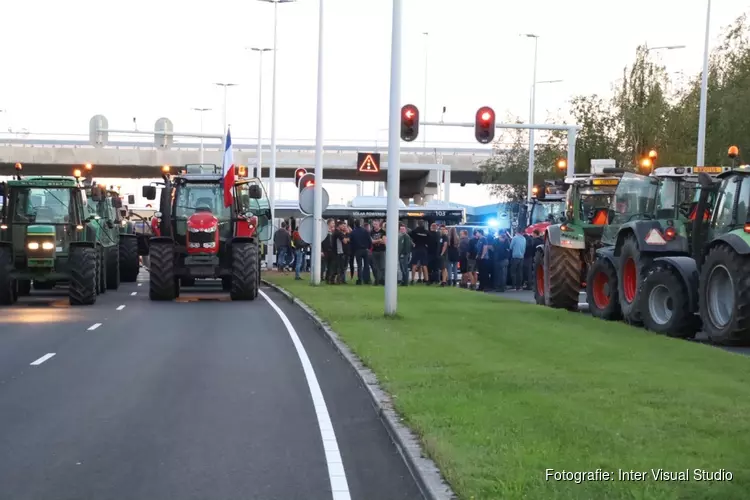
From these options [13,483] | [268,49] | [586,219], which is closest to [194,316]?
[586,219]

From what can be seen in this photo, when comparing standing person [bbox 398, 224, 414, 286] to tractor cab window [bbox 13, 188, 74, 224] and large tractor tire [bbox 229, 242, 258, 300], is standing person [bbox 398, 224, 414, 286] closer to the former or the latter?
large tractor tire [bbox 229, 242, 258, 300]

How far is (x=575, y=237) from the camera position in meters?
26.1

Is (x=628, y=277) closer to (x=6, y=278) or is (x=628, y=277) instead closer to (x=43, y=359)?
(x=43, y=359)

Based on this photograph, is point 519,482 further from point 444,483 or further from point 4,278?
point 4,278

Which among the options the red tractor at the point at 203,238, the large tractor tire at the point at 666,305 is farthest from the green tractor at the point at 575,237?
the red tractor at the point at 203,238

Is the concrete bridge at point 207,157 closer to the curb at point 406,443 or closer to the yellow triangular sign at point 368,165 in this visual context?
the yellow triangular sign at point 368,165

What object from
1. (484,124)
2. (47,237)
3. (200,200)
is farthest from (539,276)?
(47,237)

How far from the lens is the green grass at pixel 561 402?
331 inches

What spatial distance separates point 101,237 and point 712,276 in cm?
1995

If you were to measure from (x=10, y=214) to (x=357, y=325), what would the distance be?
38.0 ft

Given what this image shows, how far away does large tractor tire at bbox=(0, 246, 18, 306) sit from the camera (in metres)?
27.4

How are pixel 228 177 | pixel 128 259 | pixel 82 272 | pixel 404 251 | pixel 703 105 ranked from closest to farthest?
1. pixel 82 272
2. pixel 228 177
3. pixel 703 105
4. pixel 404 251
5. pixel 128 259

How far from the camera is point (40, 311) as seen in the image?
26344 mm

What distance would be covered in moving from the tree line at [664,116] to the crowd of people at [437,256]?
6112 millimetres
